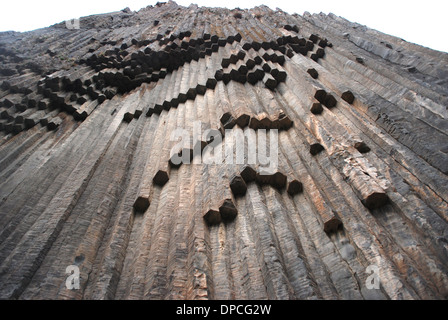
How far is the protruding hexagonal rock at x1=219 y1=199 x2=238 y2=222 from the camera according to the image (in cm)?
304

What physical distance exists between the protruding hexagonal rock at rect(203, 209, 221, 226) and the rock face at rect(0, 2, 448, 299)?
14mm

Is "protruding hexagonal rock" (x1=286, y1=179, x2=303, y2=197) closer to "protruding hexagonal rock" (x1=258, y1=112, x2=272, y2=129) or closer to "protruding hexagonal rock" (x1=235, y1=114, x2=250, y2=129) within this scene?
"protruding hexagonal rock" (x1=258, y1=112, x2=272, y2=129)

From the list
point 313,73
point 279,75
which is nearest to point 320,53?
point 313,73

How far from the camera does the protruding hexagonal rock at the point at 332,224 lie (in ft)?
9.20

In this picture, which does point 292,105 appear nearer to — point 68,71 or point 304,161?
point 304,161

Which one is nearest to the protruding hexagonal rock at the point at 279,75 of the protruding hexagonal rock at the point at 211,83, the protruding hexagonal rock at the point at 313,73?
the protruding hexagonal rock at the point at 313,73

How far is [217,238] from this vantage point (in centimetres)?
286

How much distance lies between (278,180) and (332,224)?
2.55 ft

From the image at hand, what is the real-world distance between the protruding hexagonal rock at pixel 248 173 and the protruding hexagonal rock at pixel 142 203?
3.66 feet

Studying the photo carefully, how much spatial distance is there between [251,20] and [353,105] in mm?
7493

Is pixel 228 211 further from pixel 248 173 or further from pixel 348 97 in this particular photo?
pixel 348 97

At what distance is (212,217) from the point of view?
9.91 feet

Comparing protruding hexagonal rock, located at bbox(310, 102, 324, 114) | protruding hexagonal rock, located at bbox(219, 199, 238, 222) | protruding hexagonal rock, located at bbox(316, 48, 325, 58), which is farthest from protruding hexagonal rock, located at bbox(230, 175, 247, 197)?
protruding hexagonal rock, located at bbox(316, 48, 325, 58)

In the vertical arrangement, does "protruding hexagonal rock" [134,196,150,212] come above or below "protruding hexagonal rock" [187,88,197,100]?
below
